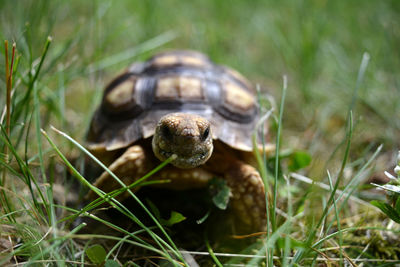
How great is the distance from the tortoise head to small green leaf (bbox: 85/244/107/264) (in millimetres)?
490

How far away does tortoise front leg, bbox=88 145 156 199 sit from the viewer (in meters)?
1.86

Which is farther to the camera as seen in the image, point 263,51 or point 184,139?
point 263,51

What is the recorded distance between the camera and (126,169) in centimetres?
187

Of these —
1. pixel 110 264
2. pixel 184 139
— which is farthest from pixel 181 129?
pixel 110 264

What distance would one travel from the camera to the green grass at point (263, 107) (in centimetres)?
145

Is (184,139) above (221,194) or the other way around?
above

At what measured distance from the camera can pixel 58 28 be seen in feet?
14.1

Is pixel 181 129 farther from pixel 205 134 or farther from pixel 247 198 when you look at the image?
pixel 247 198

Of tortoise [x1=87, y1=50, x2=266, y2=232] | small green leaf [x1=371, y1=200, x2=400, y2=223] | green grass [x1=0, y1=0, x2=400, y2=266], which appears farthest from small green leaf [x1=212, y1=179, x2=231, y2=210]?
small green leaf [x1=371, y1=200, x2=400, y2=223]

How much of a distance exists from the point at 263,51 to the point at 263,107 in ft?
7.05

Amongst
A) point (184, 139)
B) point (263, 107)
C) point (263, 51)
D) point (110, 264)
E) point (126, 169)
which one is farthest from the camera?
point (263, 51)

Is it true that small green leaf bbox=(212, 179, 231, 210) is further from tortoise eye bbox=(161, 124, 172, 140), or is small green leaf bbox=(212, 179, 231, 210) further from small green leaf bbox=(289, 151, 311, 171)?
small green leaf bbox=(289, 151, 311, 171)

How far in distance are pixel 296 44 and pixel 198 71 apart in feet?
6.32

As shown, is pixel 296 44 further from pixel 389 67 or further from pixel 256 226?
pixel 256 226
